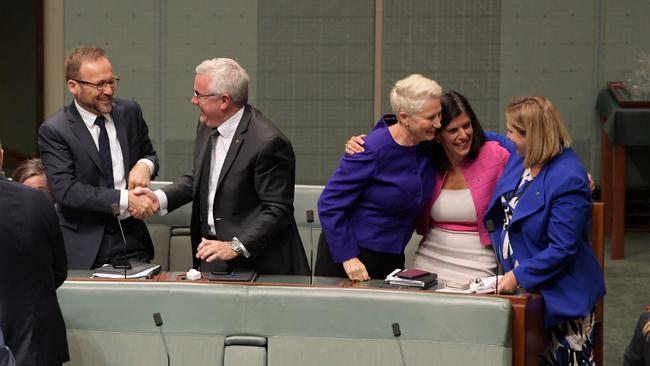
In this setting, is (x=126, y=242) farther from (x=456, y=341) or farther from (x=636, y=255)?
(x=636, y=255)

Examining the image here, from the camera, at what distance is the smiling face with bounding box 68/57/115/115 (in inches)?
163

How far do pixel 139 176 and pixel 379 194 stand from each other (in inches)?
34.6

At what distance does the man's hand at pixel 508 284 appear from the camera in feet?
11.6

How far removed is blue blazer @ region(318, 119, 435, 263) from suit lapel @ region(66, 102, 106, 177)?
82 cm

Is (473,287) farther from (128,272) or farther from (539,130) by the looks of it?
(128,272)

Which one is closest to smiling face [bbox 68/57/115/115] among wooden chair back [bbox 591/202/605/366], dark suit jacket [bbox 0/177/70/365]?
dark suit jacket [bbox 0/177/70/365]

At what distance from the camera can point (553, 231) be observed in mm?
3590

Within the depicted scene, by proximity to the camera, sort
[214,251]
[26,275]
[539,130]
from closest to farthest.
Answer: [26,275]
[539,130]
[214,251]

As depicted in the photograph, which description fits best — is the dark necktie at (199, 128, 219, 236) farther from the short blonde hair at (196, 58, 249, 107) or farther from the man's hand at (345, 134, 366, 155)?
the man's hand at (345, 134, 366, 155)

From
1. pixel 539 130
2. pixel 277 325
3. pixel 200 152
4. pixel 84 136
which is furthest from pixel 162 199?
pixel 539 130

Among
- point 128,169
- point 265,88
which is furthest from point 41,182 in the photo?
point 265,88

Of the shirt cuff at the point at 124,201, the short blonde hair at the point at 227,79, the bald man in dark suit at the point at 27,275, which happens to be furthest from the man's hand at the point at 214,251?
the bald man in dark suit at the point at 27,275

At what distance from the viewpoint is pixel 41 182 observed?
14.4 feet

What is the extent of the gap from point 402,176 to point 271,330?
827mm
